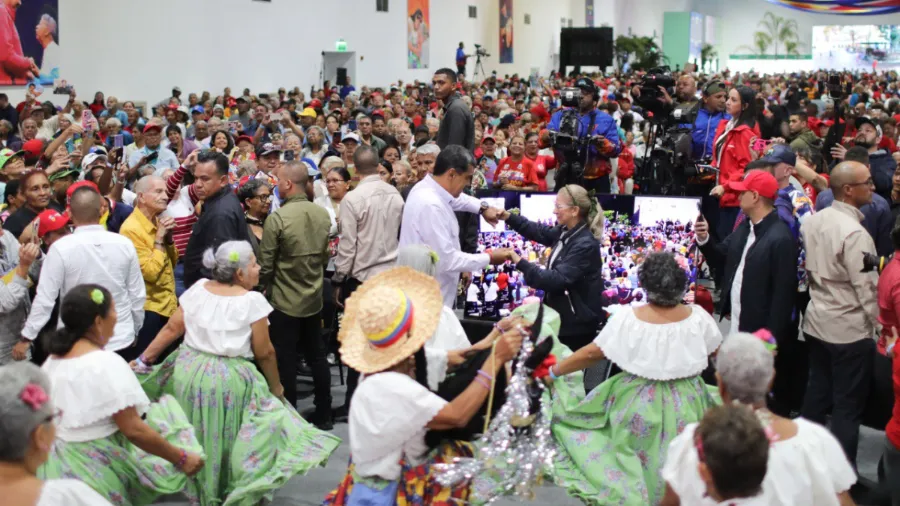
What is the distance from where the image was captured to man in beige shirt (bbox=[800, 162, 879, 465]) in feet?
15.2

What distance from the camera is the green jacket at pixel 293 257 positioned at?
551cm

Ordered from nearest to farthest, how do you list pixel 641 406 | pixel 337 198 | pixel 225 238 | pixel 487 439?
pixel 487 439 → pixel 641 406 → pixel 225 238 → pixel 337 198

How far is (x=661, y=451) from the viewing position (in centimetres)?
384

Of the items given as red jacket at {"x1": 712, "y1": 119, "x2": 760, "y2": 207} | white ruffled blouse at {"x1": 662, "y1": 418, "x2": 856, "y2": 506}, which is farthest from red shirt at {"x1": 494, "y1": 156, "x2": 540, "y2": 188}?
white ruffled blouse at {"x1": 662, "y1": 418, "x2": 856, "y2": 506}

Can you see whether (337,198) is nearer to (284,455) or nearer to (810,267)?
(284,455)

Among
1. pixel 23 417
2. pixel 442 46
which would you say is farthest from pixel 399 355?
pixel 442 46

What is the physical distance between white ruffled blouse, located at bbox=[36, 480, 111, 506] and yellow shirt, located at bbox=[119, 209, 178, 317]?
115 inches

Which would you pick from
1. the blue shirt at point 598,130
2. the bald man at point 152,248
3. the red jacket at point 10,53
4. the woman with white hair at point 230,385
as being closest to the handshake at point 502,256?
the woman with white hair at point 230,385

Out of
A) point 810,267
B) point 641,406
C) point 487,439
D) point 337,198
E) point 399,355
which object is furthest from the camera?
point 337,198

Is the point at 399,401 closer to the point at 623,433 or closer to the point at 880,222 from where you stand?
the point at 623,433

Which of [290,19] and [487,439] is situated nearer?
[487,439]

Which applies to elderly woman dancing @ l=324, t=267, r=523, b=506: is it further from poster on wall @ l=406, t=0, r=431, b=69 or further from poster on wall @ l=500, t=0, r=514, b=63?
poster on wall @ l=500, t=0, r=514, b=63

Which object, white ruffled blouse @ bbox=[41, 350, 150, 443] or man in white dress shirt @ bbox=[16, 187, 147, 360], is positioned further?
man in white dress shirt @ bbox=[16, 187, 147, 360]

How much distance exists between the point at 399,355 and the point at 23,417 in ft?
3.73
